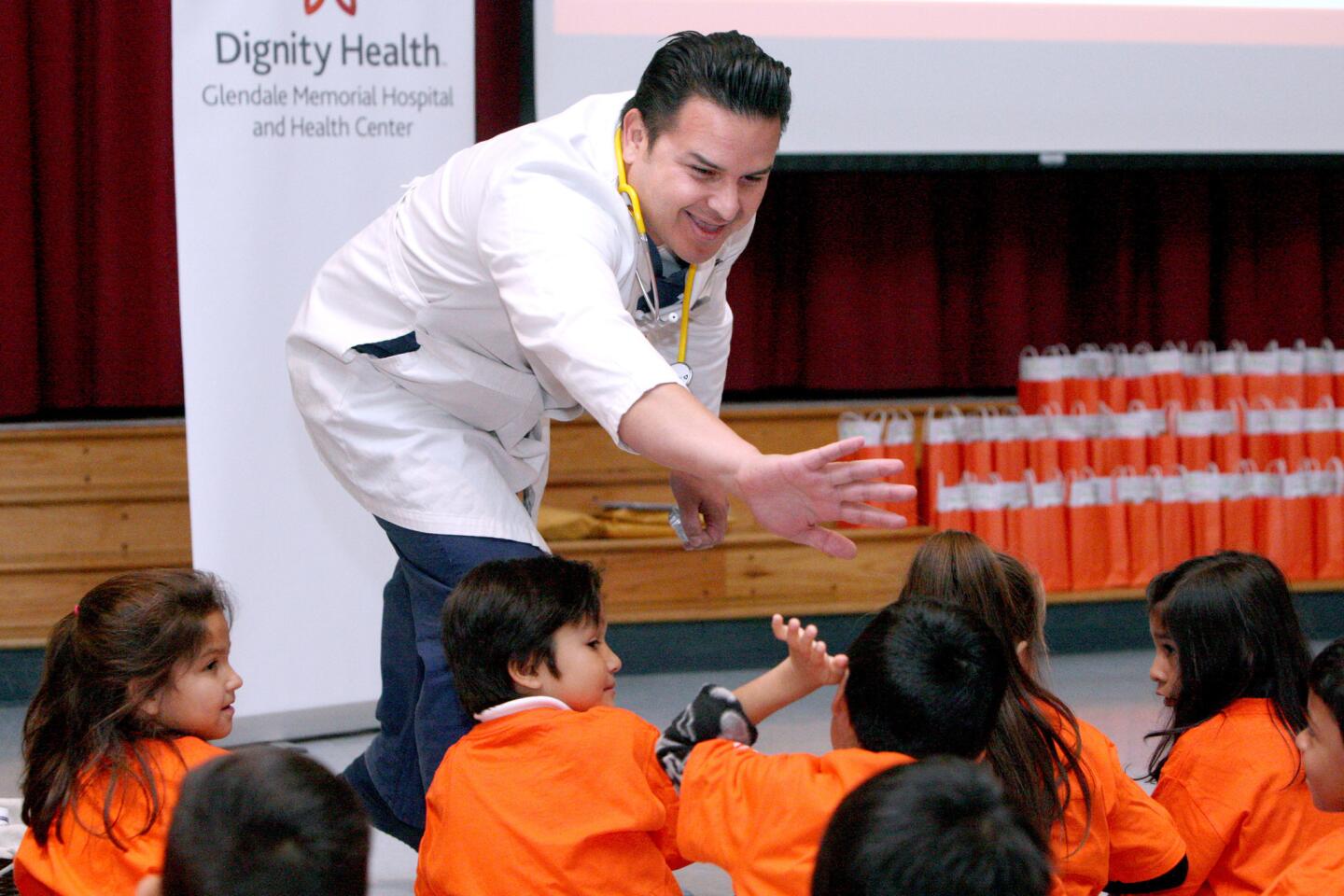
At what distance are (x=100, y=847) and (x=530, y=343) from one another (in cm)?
77

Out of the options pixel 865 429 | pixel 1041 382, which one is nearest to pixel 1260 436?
pixel 1041 382

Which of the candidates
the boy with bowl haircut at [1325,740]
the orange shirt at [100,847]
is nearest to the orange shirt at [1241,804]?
the boy with bowl haircut at [1325,740]

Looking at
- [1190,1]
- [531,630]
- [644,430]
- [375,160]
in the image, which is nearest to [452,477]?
[531,630]

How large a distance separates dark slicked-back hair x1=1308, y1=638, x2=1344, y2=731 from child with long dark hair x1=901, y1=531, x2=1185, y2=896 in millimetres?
273

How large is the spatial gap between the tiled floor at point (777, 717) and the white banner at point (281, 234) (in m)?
0.34

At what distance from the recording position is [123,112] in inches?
155

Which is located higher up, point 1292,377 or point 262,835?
point 1292,377

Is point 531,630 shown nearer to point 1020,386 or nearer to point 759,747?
Result: point 759,747

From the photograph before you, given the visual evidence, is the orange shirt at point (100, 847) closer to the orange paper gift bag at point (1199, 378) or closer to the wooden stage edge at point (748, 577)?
the wooden stage edge at point (748, 577)

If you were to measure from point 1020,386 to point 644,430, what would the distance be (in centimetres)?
308

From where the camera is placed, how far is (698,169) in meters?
1.72

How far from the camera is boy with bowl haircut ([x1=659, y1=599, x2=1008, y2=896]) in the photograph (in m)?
1.38

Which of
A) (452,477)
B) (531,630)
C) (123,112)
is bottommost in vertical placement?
(531,630)

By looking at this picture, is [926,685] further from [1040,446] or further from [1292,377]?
[1292,377]
